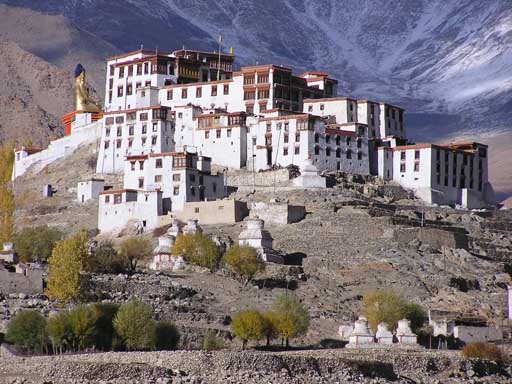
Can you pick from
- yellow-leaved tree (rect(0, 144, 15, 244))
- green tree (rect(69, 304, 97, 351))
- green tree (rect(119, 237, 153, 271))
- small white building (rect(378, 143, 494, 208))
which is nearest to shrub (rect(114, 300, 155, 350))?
green tree (rect(69, 304, 97, 351))

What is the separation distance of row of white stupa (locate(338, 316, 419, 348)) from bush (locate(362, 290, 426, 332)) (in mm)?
3482

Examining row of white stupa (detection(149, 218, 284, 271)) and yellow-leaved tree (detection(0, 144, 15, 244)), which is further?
yellow-leaved tree (detection(0, 144, 15, 244))

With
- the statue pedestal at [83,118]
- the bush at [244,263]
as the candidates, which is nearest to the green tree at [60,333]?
the bush at [244,263]

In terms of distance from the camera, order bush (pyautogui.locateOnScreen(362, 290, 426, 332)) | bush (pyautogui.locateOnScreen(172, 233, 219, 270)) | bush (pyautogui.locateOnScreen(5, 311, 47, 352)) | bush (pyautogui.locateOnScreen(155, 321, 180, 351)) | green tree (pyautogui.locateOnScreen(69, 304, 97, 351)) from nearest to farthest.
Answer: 1. bush (pyautogui.locateOnScreen(5, 311, 47, 352))
2. green tree (pyautogui.locateOnScreen(69, 304, 97, 351))
3. bush (pyautogui.locateOnScreen(155, 321, 180, 351))
4. bush (pyautogui.locateOnScreen(362, 290, 426, 332))
5. bush (pyautogui.locateOnScreen(172, 233, 219, 270))

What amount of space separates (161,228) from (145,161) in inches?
279

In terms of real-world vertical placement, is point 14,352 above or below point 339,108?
below

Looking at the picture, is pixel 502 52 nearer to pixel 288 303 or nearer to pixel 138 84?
pixel 138 84

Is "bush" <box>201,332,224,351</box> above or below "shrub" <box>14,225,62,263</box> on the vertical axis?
below

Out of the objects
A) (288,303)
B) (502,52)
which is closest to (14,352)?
(288,303)

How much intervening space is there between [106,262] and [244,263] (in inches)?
255

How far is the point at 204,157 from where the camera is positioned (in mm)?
98000

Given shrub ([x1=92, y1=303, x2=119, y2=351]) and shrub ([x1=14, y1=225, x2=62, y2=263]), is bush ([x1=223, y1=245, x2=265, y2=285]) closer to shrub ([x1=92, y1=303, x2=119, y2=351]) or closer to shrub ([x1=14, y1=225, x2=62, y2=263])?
shrub ([x1=14, y1=225, x2=62, y2=263])

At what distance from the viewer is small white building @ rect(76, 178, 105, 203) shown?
10062cm

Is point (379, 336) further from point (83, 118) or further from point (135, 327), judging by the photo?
point (83, 118)
